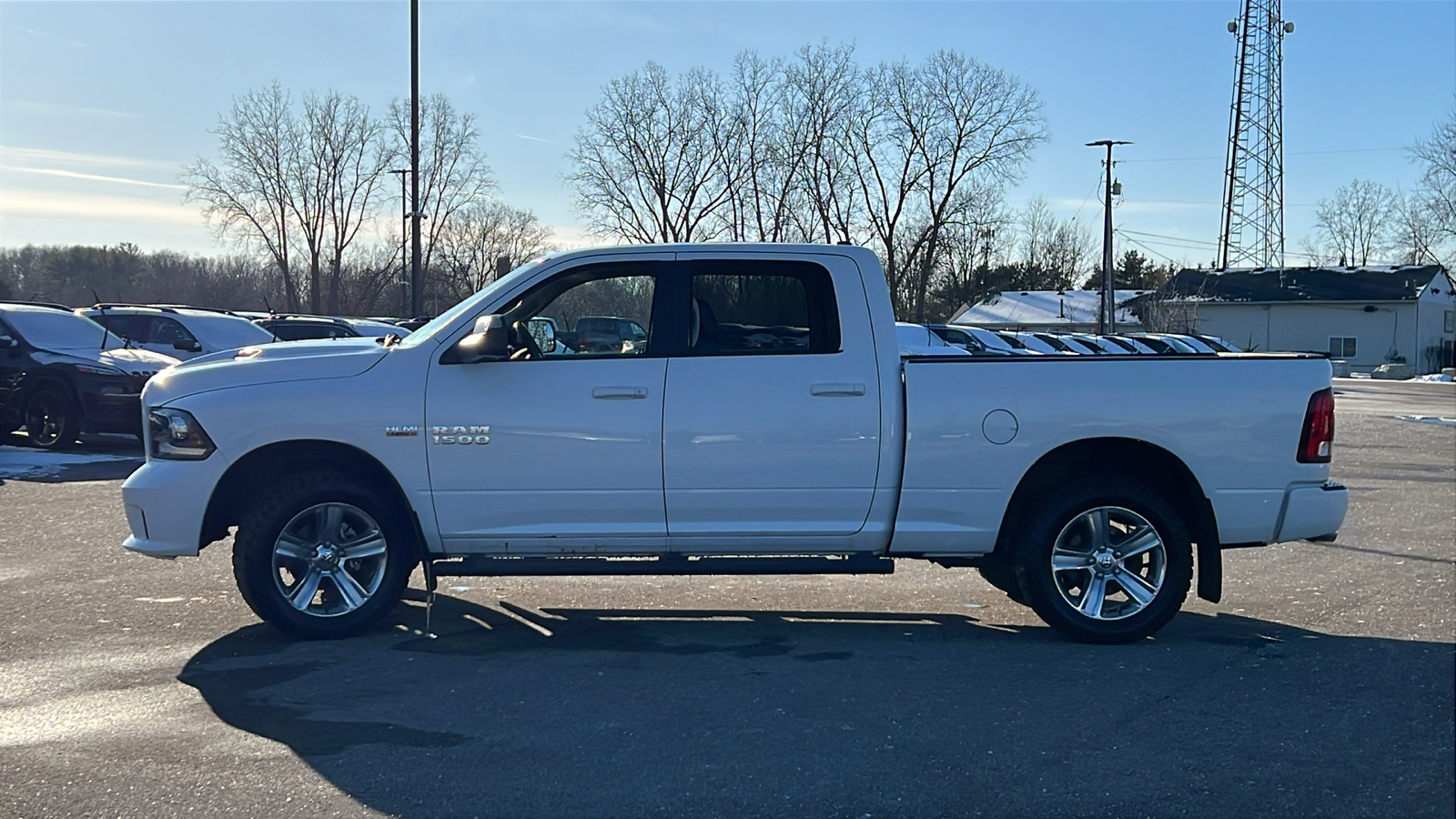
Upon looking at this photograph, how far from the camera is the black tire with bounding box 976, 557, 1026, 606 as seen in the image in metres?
6.32

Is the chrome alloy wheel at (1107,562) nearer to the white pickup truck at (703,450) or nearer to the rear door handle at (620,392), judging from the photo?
the white pickup truck at (703,450)

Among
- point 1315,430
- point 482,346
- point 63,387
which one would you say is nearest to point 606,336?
point 482,346

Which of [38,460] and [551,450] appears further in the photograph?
[38,460]

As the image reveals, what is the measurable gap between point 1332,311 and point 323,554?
64885 millimetres

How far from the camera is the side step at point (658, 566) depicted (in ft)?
19.4

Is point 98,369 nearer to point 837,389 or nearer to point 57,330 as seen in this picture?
point 57,330

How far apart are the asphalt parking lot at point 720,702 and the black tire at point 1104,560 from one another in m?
0.15

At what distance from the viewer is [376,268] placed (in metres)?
60.9

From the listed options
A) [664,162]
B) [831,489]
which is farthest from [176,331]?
[664,162]

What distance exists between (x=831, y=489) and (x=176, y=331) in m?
14.7

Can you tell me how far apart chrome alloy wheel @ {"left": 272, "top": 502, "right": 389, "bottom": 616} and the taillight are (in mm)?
4645

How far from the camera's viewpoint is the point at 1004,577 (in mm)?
6805

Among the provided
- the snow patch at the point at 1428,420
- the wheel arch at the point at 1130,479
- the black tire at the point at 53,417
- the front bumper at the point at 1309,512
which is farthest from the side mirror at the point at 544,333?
the snow patch at the point at 1428,420

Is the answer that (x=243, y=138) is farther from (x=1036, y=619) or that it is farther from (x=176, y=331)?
(x=1036, y=619)
